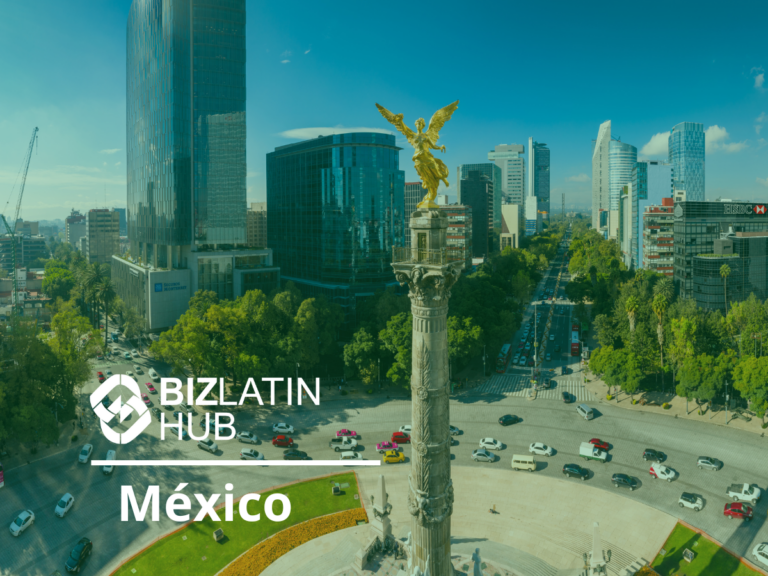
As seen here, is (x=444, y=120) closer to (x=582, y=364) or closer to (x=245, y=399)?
(x=245, y=399)

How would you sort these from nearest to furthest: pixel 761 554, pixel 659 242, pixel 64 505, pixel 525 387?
pixel 761 554, pixel 64 505, pixel 525 387, pixel 659 242

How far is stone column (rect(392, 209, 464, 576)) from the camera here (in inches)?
1096

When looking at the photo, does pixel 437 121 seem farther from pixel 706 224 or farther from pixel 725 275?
pixel 706 224

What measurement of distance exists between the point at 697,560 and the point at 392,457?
2826 centimetres

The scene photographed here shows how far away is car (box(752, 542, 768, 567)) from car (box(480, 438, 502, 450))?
24214 millimetres

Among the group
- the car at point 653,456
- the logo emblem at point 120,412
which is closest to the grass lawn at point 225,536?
the logo emblem at point 120,412

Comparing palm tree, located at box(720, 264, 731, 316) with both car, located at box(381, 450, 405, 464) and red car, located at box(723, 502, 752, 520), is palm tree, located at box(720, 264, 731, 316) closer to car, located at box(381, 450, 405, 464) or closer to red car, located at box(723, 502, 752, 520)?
red car, located at box(723, 502, 752, 520)

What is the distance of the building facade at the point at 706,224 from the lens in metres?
94.9

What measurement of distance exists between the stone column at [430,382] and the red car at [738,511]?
29.4m

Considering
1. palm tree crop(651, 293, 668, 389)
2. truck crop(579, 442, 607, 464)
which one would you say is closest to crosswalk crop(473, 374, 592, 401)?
palm tree crop(651, 293, 668, 389)

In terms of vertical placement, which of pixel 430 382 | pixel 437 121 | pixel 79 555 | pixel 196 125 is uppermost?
pixel 196 125

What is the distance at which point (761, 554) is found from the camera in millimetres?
38094

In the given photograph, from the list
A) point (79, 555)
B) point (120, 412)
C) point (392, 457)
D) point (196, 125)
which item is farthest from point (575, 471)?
point (196, 125)

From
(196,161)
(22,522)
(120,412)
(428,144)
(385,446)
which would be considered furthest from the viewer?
(196,161)
